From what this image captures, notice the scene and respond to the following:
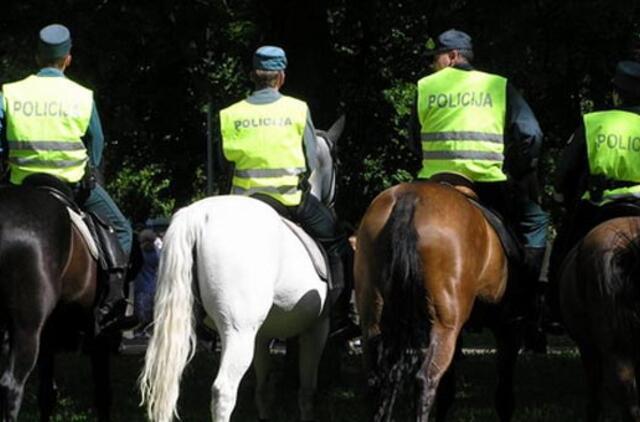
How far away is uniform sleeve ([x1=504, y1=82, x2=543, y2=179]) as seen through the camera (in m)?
12.8

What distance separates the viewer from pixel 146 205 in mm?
32812

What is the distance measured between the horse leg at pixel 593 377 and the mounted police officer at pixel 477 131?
1069mm

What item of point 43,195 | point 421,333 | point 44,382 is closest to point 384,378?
point 421,333

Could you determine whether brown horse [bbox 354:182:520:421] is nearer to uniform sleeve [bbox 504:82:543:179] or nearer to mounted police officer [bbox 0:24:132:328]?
uniform sleeve [bbox 504:82:543:179]

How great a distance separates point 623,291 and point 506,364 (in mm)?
2616

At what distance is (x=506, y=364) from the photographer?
13.4m

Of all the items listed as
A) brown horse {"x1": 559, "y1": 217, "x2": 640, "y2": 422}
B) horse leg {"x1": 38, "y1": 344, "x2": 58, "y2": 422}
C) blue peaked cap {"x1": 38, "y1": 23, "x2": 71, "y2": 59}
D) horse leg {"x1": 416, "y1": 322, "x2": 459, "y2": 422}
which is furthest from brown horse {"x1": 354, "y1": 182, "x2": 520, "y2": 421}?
horse leg {"x1": 38, "y1": 344, "x2": 58, "y2": 422}

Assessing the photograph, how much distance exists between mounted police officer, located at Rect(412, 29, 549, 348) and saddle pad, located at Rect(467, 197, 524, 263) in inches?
11.7

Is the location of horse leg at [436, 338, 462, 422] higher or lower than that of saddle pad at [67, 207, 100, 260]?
lower

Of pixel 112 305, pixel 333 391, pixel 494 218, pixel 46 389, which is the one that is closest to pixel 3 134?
pixel 112 305

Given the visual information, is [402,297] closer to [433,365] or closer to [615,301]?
[433,365]

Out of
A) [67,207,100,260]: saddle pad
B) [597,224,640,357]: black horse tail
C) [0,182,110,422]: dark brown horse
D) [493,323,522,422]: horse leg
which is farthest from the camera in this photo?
[493,323,522,422]: horse leg

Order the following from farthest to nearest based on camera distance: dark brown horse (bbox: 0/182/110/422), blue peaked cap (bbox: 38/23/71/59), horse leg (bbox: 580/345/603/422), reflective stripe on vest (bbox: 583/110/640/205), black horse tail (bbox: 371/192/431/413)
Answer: blue peaked cap (bbox: 38/23/71/59)
reflective stripe on vest (bbox: 583/110/640/205)
horse leg (bbox: 580/345/603/422)
dark brown horse (bbox: 0/182/110/422)
black horse tail (bbox: 371/192/431/413)

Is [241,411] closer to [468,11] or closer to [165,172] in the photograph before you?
[468,11]
